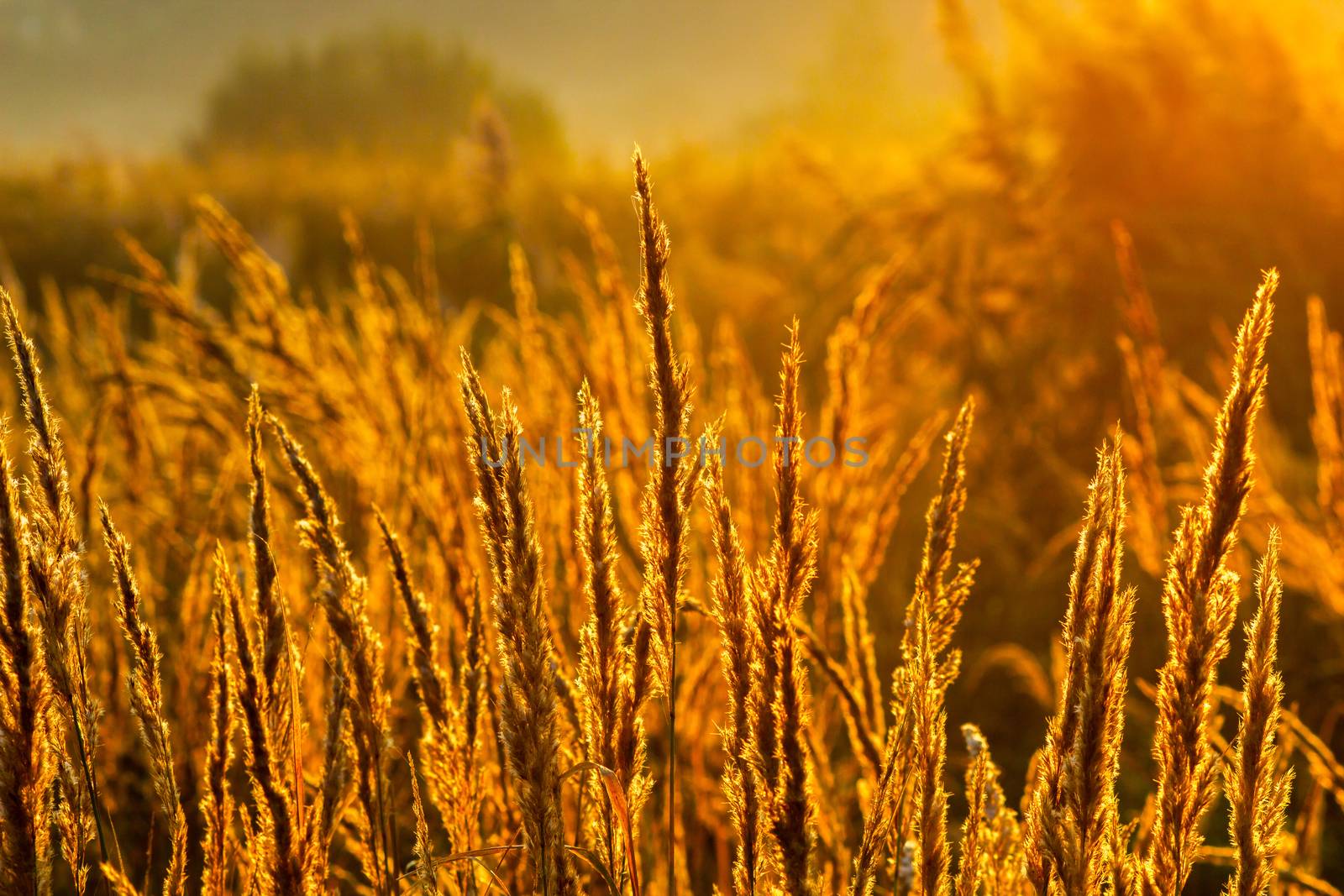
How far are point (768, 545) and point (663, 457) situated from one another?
1.00 meters

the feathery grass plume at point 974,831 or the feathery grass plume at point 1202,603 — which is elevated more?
the feathery grass plume at point 1202,603

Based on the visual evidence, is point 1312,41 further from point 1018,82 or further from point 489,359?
point 489,359

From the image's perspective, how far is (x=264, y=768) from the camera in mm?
818

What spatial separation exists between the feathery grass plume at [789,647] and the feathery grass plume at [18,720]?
1.82ft

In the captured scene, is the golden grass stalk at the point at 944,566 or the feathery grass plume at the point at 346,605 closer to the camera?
the feathery grass plume at the point at 346,605

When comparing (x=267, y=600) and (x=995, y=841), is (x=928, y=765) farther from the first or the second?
(x=267, y=600)

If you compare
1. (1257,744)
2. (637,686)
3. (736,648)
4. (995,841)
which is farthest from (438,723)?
(1257,744)

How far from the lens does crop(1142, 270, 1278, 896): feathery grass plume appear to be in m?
0.70

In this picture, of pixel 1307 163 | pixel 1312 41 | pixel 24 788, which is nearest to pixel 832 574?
pixel 24 788

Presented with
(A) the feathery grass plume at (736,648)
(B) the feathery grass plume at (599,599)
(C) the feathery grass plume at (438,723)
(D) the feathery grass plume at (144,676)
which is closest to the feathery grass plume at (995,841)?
(A) the feathery grass plume at (736,648)

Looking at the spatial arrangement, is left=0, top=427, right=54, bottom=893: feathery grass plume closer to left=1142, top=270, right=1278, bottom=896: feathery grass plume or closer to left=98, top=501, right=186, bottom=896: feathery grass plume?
left=98, top=501, right=186, bottom=896: feathery grass plume

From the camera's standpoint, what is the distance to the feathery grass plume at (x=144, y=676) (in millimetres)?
833

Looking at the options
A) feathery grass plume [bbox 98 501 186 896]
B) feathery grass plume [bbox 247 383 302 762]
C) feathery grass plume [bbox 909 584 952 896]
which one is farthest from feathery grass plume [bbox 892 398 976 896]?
feathery grass plume [bbox 98 501 186 896]

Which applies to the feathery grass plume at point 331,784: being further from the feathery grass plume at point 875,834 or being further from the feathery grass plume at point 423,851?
the feathery grass plume at point 875,834
